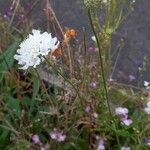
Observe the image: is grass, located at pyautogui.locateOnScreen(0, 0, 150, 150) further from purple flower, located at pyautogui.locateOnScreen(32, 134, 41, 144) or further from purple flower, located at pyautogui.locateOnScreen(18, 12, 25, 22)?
purple flower, located at pyautogui.locateOnScreen(18, 12, 25, 22)

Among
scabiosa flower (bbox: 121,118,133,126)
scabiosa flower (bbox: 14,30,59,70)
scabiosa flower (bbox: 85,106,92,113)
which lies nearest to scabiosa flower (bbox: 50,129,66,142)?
scabiosa flower (bbox: 85,106,92,113)

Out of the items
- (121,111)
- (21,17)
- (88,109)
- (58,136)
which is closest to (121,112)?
(121,111)

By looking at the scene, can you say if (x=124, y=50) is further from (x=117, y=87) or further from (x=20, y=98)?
(x=20, y=98)

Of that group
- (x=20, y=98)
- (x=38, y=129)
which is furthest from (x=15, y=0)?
(x=38, y=129)

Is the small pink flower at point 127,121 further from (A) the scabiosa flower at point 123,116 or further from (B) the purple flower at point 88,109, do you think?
(B) the purple flower at point 88,109

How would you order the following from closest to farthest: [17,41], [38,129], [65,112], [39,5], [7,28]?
[65,112], [38,129], [17,41], [7,28], [39,5]

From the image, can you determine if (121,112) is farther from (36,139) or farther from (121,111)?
(36,139)

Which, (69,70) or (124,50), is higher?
(69,70)
